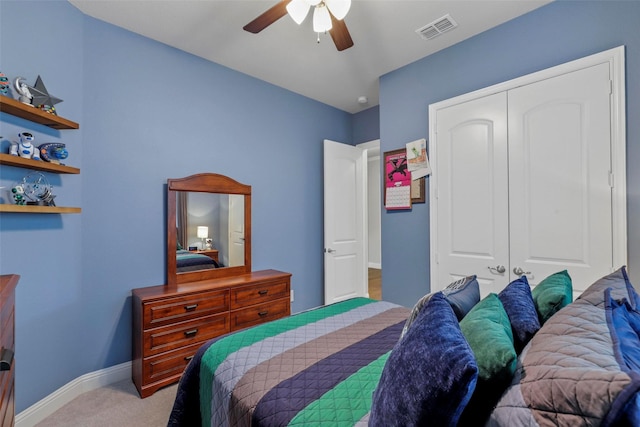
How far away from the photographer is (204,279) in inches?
107

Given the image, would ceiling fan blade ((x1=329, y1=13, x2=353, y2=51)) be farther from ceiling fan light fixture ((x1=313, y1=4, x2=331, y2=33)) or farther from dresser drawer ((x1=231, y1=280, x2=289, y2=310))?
dresser drawer ((x1=231, y1=280, x2=289, y2=310))

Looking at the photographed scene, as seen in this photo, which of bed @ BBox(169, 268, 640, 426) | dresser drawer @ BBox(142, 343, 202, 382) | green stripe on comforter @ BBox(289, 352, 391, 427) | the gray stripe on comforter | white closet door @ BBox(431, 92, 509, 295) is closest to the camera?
bed @ BBox(169, 268, 640, 426)

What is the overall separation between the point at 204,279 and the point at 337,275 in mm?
1686

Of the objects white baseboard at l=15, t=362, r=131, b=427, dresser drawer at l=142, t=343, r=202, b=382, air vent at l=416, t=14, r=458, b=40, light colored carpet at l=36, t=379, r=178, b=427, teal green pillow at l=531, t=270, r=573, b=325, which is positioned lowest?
light colored carpet at l=36, t=379, r=178, b=427

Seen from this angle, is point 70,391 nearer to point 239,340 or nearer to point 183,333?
point 183,333

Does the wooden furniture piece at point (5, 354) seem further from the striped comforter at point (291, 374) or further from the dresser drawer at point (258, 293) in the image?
the dresser drawer at point (258, 293)

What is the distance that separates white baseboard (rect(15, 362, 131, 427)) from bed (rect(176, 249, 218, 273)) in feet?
2.76

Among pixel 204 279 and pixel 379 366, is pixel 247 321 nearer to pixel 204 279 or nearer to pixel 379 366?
pixel 204 279

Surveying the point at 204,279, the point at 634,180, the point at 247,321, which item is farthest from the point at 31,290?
the point at 634,180

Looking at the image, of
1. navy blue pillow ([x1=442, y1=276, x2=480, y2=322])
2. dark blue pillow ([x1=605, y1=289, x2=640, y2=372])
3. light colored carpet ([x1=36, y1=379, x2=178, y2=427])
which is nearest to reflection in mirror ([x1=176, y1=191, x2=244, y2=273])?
light colored carpet ([x1=36, y1=379, x2=178, y2=427])

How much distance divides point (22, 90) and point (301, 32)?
189 cm

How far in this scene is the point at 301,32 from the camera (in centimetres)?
241

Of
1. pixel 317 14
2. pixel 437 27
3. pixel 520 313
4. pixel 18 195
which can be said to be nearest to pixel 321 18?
pixel 317 14

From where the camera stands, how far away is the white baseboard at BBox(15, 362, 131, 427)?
69.6 inches
